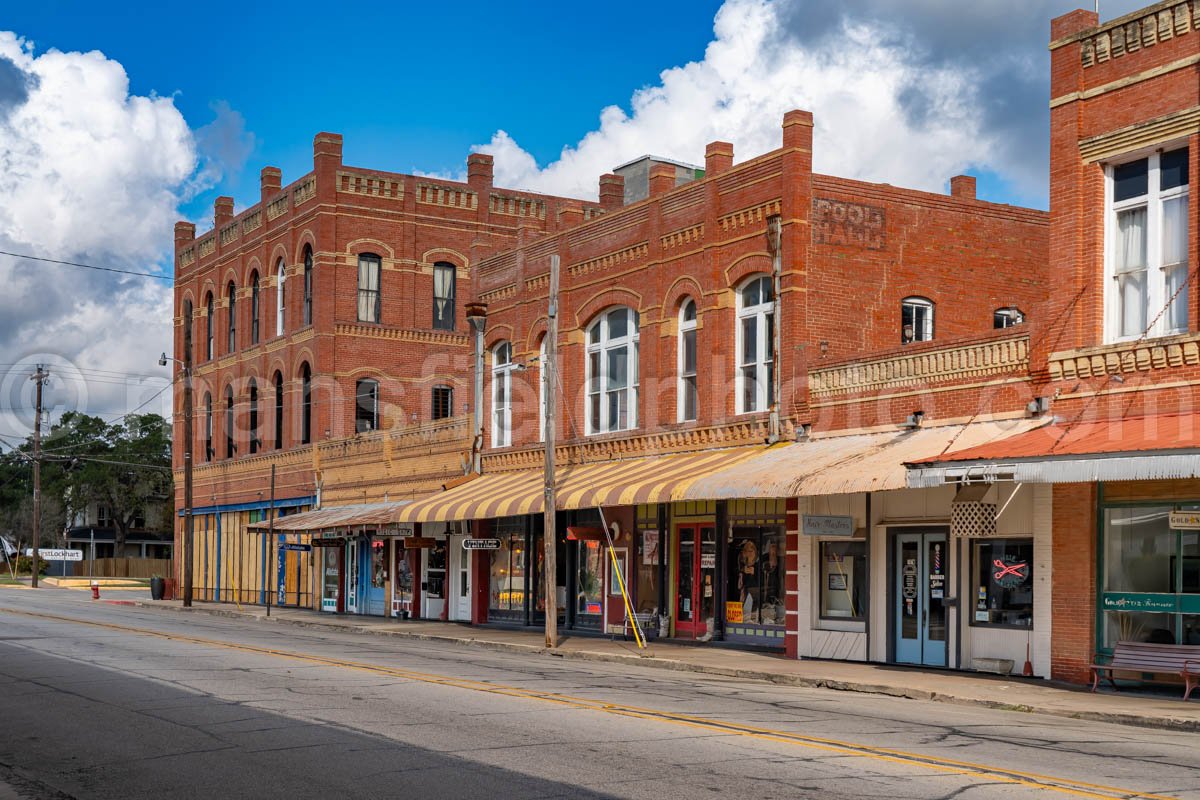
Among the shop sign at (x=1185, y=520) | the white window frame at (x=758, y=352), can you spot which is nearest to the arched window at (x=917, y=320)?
the white window frame at (x=758, y=352)

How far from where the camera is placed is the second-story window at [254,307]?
5128 centimetres

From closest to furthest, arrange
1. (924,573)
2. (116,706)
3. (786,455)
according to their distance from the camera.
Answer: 1. (116,706)
2. (924,573)
3. (786,455)

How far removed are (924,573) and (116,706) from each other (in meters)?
12.7

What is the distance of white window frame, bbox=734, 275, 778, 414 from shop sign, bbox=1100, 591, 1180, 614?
28.5 feet

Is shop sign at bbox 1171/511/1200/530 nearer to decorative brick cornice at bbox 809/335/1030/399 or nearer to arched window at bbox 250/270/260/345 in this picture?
decorative brick cornice at bbox 809/335/1030/399

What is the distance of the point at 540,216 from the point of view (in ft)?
164

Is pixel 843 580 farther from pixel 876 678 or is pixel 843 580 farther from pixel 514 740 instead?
pixel 514 740

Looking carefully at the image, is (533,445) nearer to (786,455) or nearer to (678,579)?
(678,579)

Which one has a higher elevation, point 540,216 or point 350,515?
point 540,216

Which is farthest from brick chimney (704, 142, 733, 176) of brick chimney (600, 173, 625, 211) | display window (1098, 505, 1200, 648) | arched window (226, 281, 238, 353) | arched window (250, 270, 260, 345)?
arched window (226, 281, 238, 353)

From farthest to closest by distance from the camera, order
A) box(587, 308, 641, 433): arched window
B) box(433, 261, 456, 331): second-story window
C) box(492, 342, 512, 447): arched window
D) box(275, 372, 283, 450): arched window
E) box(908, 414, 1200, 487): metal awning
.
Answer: box(275, 372, 283, 450): arched window → box(433, 261, 456, 331): second-story window → box(492, 342, 512, 447): arched window → box(587, 308, 641, 433): arched window → box(908, 414, 1200, 487): metal awning

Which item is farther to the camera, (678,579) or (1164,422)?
(678,579)

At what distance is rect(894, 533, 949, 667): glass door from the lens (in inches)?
875

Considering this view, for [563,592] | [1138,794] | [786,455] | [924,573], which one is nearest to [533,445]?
[563,592]
